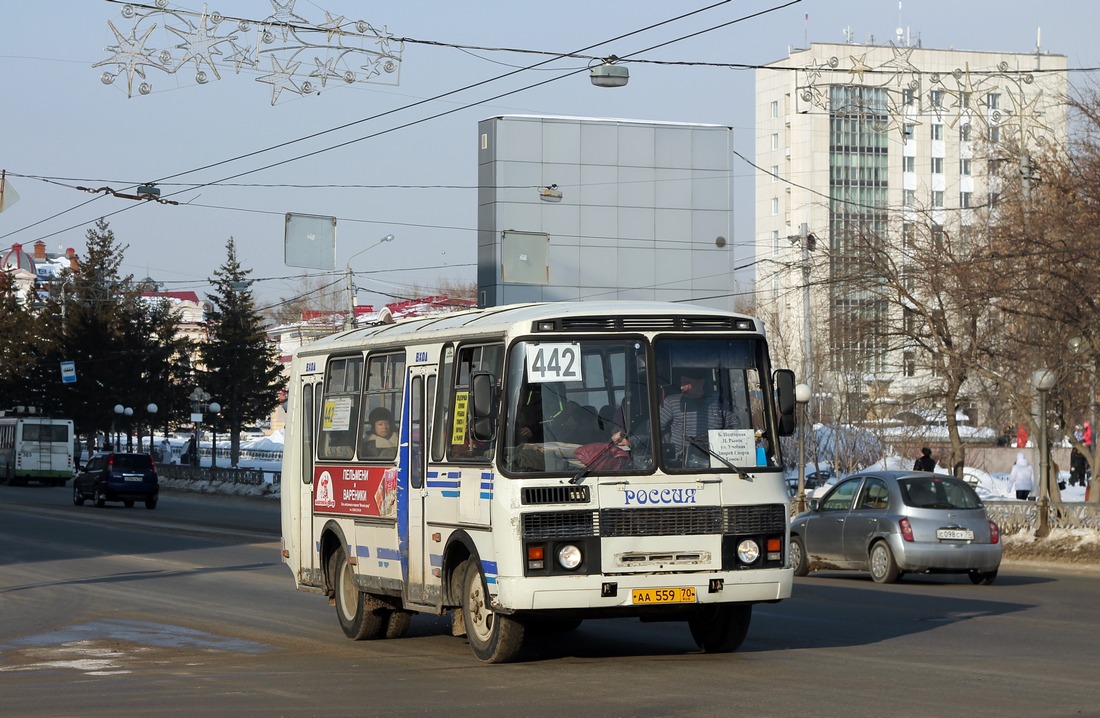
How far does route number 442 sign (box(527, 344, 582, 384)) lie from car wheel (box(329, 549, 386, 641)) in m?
3.51

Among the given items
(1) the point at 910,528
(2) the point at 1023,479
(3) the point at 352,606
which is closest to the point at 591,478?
(3) the point at 352,606

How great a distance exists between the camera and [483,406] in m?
11.2

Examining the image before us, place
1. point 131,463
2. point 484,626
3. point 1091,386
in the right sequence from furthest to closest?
point 131,463
point 1091,386
point 484,626

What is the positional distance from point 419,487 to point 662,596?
2584 millimetres

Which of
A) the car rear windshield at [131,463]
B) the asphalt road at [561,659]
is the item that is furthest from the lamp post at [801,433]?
the car rear windshield at [131,463]

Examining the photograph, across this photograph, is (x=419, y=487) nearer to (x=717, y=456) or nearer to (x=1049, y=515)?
(x=717, y=456)

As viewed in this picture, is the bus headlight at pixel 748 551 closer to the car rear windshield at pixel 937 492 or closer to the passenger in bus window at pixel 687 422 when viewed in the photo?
the passenger in bus window at pixel 687 422

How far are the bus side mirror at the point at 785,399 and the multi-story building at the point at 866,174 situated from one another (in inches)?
510

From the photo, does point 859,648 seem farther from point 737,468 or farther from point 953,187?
point 953,187

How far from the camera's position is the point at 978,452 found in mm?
61344

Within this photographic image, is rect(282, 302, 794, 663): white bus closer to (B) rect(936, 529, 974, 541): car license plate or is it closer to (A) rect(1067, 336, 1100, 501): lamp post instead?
(B) rect(936, 529, 974, 541): car license plate

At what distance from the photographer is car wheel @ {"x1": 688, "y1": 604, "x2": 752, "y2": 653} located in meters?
12.2

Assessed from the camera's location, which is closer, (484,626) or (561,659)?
(484,626)

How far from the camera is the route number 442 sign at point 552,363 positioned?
11570 millimetres
